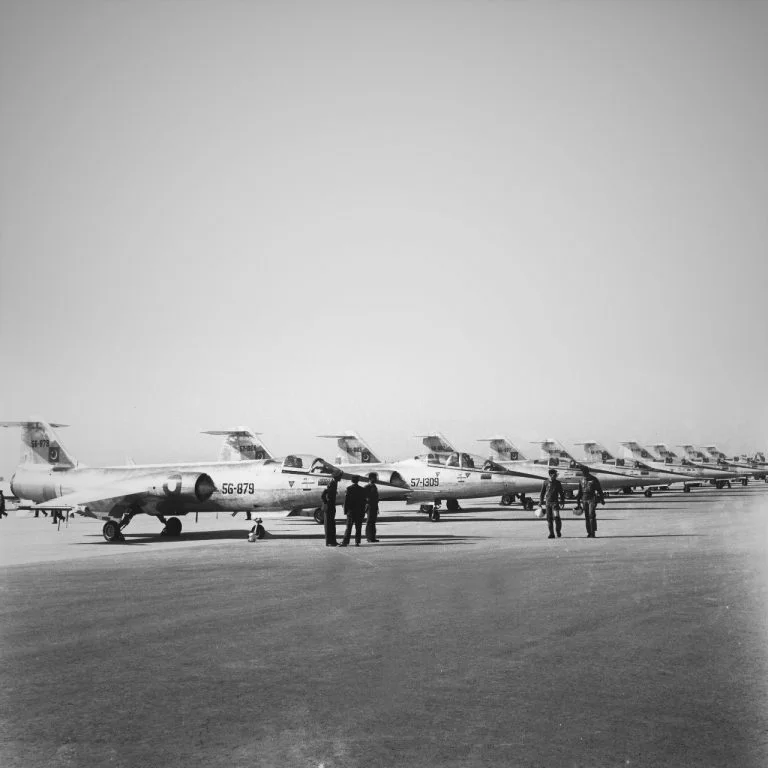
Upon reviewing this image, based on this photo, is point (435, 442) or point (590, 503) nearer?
point (590, 503)

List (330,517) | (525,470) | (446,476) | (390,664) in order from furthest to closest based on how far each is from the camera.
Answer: (525,470)
(446,476)
(330,517)
(390,664)

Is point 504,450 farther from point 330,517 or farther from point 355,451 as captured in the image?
point 330,517

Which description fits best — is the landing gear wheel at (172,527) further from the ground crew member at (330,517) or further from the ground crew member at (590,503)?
the ground crew member at (590,503)

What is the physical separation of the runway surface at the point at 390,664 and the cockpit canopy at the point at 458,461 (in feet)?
59.7

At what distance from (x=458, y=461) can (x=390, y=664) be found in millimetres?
27154

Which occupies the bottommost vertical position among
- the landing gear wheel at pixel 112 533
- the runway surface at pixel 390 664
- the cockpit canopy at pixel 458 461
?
the runway surface at pixel 390 664

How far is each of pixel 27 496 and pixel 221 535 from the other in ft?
27.0

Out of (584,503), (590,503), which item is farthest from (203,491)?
(590,503)

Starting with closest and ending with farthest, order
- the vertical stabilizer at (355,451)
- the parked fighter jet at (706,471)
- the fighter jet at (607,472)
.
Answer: the vertical stabilizer at (355,451) → the fighter jet at (607,472) → the parked fighter jet at (706,471)

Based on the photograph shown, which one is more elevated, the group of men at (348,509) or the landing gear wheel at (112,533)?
the group of men at (348,509)

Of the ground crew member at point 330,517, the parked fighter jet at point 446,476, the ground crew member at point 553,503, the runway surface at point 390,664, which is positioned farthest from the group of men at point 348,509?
the parked fighter jet at point 446,476

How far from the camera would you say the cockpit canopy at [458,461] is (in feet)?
113

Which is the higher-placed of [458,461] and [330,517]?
[458,461]

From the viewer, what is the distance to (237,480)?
25.0m
